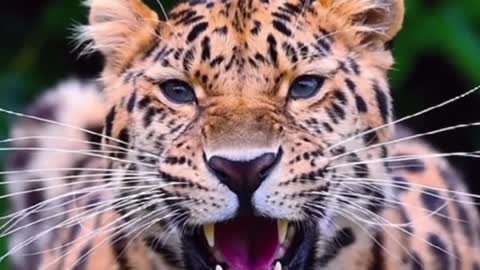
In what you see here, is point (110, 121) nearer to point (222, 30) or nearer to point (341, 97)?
point (222, 30)

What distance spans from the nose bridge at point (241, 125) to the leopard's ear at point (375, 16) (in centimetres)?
45

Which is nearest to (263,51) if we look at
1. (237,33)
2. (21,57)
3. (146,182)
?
(237,33)

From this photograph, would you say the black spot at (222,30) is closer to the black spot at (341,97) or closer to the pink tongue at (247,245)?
the black spot at (341,97)

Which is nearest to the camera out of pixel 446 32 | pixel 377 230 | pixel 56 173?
pixel 377 230

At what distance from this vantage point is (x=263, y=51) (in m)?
4.16

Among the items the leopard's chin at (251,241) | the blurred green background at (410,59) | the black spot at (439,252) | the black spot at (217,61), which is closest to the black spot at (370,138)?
the leopard's chin at (251,241)

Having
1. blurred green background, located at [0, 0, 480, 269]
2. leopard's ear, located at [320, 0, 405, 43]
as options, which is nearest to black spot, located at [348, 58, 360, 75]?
leopard's ear, located at [320, 0, 405, 43]

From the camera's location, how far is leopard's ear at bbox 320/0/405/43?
4.43 meters

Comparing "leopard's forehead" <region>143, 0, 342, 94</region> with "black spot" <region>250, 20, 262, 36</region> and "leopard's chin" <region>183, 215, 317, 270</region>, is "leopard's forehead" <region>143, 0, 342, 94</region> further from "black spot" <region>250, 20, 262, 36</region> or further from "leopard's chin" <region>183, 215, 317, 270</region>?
"leopard's chin" <region>183, 215, 317, 270</region>

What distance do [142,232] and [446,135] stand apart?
3.64 meters

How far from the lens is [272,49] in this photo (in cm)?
416

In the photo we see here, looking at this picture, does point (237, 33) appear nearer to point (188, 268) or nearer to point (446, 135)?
point (188, 268)

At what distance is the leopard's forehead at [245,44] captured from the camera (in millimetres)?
4121

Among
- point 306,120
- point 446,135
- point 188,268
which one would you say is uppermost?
point 446,135
